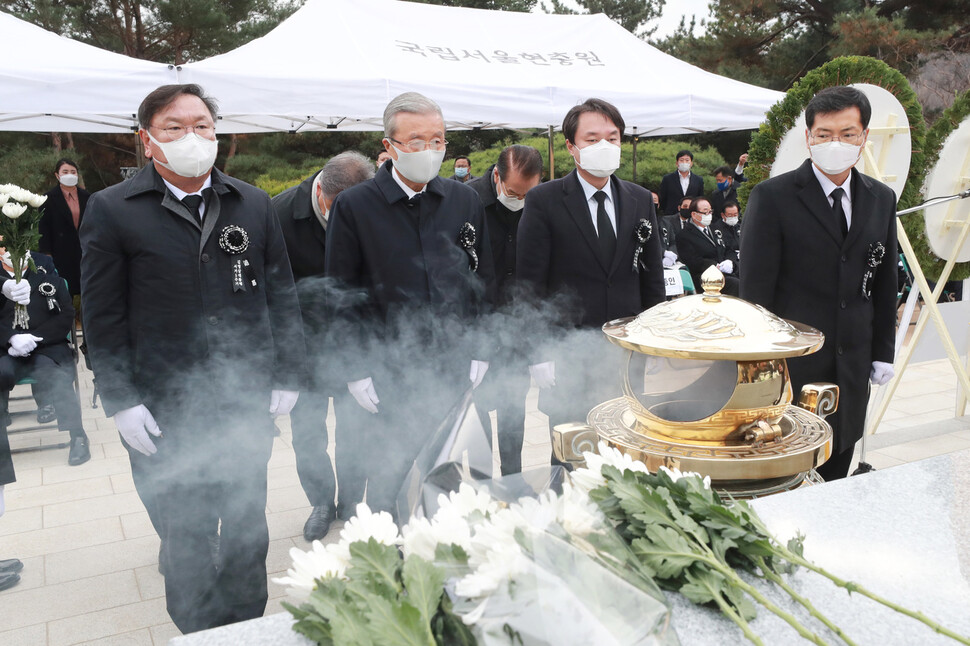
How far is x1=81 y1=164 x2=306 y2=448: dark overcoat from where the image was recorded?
2.55 m

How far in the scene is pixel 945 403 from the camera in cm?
662

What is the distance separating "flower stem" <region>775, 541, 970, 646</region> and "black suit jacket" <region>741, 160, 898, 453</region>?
1.84 m

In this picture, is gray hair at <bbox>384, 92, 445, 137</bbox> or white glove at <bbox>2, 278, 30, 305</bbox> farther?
A: white glove at <bbox>2, 278, 30, 305</bbox>

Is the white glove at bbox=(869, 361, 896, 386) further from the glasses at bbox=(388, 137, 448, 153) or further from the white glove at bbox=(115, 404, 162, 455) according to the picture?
the white glove at bbox=(115, 404, 162, 455)

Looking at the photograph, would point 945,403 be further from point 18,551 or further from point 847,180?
point 18,551

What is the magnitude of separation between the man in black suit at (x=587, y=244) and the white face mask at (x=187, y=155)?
1.43m

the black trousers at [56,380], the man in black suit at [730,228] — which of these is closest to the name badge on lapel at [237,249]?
the black trousers at [56,380]

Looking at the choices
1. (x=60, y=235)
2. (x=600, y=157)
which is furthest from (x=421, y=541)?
(x=60, y=235)

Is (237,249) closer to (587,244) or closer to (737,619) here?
(587,244)

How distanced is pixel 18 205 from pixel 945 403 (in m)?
7.77

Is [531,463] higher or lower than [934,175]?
lower

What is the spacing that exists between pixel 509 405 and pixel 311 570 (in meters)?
3.27

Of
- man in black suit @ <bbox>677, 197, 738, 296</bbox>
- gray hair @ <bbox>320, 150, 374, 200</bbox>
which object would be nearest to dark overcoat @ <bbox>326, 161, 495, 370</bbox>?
gray hair @ <bbox>320, 150, 374, 200</bbox>

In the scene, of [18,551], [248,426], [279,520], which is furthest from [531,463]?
[18,551]
